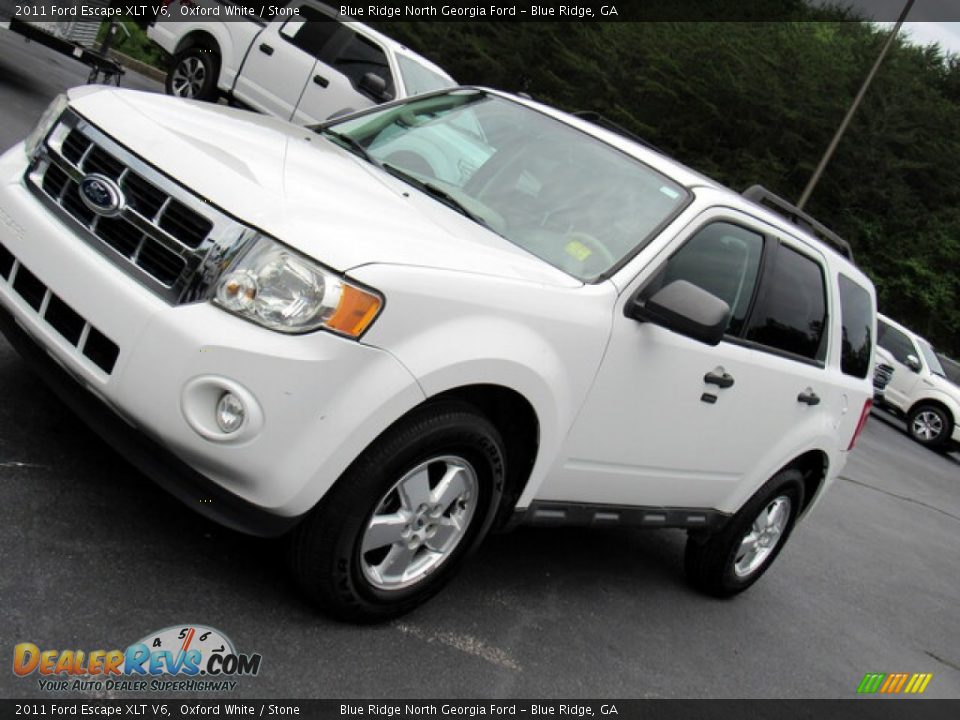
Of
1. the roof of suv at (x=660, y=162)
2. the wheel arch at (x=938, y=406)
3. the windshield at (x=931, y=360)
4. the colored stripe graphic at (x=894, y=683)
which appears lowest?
the wheel arch at (x=938, y=406)

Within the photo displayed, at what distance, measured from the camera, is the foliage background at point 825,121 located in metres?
30.5

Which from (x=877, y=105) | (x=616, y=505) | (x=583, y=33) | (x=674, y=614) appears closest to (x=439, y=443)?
(x=616, y=505)

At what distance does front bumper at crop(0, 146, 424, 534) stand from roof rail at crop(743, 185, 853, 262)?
297cm

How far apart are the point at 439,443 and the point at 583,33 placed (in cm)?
3780

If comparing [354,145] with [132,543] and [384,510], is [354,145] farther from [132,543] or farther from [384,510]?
[132,543]

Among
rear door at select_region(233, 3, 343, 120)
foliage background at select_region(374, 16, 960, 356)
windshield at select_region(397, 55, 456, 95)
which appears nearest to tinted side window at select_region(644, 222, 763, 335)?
windshield at select_region(397, 55, 456, 95)

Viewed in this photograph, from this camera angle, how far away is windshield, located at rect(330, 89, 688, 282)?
405cm

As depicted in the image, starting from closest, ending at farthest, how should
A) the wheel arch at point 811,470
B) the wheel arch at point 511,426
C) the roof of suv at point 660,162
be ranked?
1. the wheel arch at point 511,426
2. the roof of suv at point 660,162
3. the wheel arch at point 811,470

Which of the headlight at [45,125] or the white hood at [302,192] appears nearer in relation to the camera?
the white hood at [302,192]

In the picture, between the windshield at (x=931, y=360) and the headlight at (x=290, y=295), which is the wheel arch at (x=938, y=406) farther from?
the headlight at (x=290, y=295)

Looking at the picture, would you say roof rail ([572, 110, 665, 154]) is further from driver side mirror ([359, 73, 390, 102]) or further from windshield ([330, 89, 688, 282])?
driver side mirror ([359, 73, 390, 102])

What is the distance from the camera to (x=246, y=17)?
42.6 feet

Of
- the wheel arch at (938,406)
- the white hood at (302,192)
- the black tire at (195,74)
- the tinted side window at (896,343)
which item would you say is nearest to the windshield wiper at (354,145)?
the white hood at (302,192)

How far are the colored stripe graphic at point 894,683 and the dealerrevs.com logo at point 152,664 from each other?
312 centimetres
